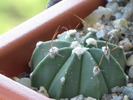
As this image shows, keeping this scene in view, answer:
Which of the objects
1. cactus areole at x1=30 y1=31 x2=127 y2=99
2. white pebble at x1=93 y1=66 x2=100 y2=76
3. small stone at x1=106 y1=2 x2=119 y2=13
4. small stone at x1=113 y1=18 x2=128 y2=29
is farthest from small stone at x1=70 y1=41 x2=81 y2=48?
small stone at x1=106 y1=2 x2=119 y2=13

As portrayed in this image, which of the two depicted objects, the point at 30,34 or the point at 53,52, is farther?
the point at 30,34

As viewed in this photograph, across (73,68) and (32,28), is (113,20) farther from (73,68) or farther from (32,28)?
(73,68)

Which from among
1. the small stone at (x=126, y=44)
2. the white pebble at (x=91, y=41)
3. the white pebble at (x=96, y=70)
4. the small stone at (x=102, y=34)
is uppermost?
the white pebble at (x=91, y=41)

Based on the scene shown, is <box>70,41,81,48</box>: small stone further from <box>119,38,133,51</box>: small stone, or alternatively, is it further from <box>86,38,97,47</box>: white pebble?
<box>119,38,133,51</box>: small stone

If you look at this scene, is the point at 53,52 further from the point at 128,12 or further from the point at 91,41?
the point at 128,12

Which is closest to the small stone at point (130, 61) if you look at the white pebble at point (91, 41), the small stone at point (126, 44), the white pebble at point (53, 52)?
the small stone at point (126, 44)

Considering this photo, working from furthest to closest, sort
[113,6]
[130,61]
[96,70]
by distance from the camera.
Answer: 1. [113,6]
2. [130,61]
3. [96,70]

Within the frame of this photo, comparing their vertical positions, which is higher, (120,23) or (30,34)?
(30,34)

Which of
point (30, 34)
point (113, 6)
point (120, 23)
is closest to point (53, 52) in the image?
point (30, 34)

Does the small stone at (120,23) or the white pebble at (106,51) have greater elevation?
the white pebble at (106,51)

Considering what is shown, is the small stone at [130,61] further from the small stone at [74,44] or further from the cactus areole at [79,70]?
the small stone at [74,44]
